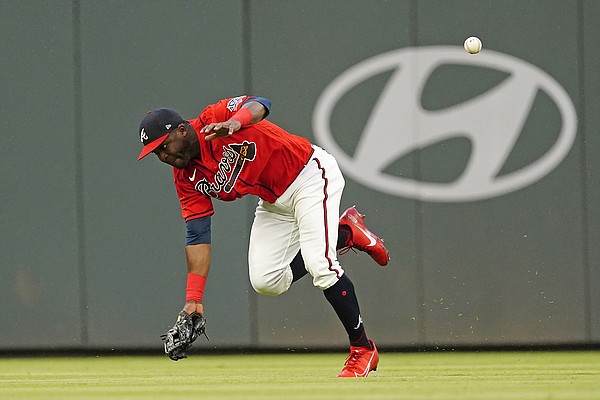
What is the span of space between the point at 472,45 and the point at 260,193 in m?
2.50

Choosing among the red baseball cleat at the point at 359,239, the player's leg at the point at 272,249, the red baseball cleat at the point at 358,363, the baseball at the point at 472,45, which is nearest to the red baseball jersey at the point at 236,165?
the player's leg at the point at 272,249

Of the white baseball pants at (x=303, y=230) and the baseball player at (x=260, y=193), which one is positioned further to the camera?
the white baseball pants at (x=303, y=230)

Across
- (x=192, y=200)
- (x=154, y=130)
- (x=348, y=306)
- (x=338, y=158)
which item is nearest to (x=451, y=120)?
(x=338, y=158)

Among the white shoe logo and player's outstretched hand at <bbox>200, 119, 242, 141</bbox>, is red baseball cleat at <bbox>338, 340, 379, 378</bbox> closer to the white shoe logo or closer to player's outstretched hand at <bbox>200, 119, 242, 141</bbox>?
the white shoe logo

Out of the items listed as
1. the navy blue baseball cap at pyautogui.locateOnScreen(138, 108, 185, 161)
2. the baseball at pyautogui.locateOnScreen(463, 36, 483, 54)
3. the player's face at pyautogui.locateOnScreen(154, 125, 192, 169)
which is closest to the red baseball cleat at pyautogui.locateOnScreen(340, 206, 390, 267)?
the player's face at pyautogui.locateOnScreen(154, 125, 192, 169)

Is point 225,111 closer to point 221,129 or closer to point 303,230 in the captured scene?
point 221,129

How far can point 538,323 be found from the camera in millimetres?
8992

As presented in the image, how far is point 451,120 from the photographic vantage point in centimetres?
892

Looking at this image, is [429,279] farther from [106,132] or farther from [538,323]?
[106,132]

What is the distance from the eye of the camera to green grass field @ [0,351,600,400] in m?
5.55

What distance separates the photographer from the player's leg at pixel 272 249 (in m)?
6.71

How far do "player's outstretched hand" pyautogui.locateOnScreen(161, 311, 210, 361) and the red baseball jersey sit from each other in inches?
22.6

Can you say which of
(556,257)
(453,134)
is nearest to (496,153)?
(453,134)

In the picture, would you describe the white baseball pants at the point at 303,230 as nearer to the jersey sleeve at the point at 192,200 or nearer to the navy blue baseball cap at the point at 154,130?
the jersey sleeve at the point at 192,200
